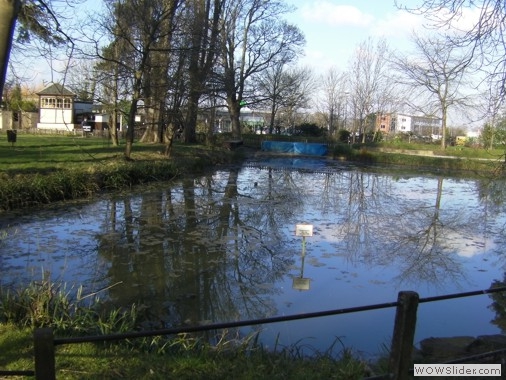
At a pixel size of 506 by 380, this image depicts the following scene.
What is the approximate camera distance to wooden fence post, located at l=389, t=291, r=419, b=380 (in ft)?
9.67

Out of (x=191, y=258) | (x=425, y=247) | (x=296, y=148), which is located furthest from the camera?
(x=296, y=148)

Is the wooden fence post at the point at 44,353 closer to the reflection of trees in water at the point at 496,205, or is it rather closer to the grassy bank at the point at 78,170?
the grassy bank at the point at 78,170

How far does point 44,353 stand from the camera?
2.37 m

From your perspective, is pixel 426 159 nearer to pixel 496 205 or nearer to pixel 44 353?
pixel 496 205

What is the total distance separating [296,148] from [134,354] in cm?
4109

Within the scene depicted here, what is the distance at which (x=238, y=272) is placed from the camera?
808cm

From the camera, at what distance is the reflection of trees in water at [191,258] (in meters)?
6.50

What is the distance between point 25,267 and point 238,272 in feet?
11.4

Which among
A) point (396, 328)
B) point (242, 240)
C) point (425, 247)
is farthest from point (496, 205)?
point (396, 328)

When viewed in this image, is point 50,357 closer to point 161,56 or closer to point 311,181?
point 161,56

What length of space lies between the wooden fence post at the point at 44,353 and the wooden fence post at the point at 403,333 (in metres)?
2.03

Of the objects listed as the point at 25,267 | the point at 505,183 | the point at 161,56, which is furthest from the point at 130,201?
the point at 505,183

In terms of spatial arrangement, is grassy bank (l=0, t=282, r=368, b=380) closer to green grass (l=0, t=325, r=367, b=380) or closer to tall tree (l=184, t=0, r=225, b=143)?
green grass (l=0, t=325, r=367, b=380)

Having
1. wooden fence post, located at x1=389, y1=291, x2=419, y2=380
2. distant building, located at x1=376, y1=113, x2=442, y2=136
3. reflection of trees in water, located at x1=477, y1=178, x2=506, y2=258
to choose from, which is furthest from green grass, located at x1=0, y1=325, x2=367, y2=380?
distant building, located at x1=376, y1=113, x2=442, y2=136
